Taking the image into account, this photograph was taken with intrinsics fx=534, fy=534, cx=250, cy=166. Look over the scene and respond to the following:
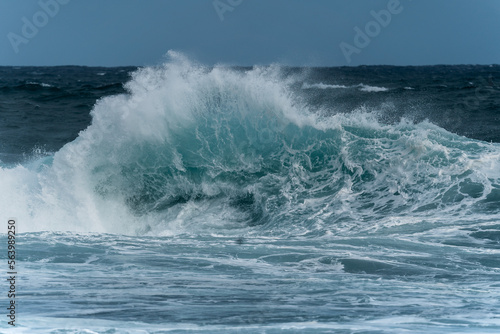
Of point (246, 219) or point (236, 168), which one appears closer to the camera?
point (246, 219)

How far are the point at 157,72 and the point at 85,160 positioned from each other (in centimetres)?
276

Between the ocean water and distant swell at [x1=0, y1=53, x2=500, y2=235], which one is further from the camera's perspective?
distant swell at [x1=0, y1=53, x2=500, y2=235]

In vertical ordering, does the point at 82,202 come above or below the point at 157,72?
below

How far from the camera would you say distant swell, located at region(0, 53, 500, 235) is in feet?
31.2

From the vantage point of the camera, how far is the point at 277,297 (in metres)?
5.54

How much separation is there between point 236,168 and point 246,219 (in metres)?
1.76

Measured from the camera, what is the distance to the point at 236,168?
11.2 metres

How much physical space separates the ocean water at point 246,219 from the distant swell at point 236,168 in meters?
0.03

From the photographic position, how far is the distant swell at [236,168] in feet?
31.2

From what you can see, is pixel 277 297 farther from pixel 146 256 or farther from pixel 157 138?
pixel 157 138

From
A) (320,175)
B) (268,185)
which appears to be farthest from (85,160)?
(320,175)

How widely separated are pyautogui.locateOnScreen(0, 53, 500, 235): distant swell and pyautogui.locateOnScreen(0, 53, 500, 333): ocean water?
0.03 meters

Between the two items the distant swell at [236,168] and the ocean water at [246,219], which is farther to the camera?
the distant swell at [236,168]

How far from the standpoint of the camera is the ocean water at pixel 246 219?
5.16m
